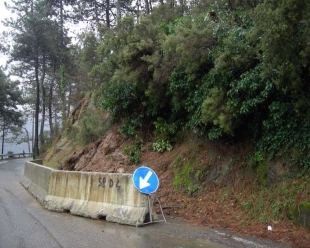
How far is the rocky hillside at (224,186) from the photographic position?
7953mm

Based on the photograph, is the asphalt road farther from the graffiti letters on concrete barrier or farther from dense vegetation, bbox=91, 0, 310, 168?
dense vegetation, bbox=91, 0, 310, 168

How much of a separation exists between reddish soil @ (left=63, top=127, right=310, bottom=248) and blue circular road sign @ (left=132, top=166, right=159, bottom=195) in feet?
4.01

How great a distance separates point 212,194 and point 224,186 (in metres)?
0.41

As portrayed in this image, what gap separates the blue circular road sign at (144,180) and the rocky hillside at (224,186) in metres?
1.26

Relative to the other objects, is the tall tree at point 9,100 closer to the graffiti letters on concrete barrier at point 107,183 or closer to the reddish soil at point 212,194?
the reddish soil at point 212,194

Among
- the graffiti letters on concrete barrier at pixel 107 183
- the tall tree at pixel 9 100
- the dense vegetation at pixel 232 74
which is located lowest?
the graffiti letters on concrete barrier at pixel 107 183

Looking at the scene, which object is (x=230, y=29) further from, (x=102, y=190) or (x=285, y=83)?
(x=102, y=190)

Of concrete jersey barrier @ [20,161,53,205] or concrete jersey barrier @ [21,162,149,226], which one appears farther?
concrete jersey barrier @ [20,161,53,205]

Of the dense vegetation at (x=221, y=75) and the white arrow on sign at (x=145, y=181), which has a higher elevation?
the dense vegetation at (x=221, y=75)

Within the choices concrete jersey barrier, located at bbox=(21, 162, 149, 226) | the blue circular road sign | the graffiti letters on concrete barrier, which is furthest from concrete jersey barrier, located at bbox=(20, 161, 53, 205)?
the blue circular road sign

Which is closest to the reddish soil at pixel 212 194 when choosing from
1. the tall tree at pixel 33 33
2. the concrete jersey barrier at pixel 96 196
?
the concrete jersey barrier at pixel 96 196

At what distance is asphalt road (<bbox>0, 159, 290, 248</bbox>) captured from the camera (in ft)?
23.3

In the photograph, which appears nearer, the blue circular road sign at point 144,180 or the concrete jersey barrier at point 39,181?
the blue circular road sign at point 144,180

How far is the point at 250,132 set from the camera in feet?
33.2
